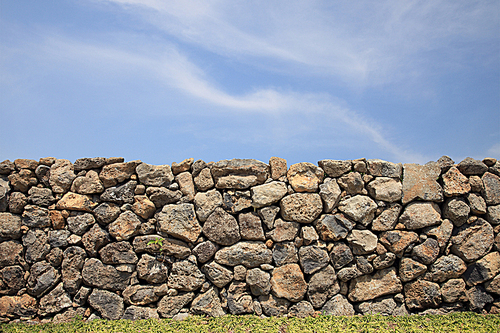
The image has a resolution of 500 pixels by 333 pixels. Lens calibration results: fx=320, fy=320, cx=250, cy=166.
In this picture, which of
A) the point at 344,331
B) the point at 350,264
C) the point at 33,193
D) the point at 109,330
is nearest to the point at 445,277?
the point at 350,264

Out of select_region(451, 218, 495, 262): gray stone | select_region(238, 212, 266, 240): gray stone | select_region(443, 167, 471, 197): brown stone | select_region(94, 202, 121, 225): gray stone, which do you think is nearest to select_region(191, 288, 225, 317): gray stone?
select_region(238, 212, 266, 240): gray stone

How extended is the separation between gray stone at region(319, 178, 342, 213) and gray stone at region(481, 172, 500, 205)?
9.15ft

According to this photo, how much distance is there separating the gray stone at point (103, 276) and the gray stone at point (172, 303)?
78cm

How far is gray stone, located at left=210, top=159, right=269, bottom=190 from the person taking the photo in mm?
5863

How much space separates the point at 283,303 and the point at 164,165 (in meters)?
3.33

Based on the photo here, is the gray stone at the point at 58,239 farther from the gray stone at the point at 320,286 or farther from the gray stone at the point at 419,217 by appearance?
the gray stone at the point at 419,217

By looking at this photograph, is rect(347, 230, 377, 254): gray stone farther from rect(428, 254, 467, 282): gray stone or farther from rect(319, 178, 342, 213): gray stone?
rect(428, 254, 467, 282): gray stone

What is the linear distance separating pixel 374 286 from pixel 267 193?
2.59 m

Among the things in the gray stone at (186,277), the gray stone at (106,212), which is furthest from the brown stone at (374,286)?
the gray stone at (106,212)

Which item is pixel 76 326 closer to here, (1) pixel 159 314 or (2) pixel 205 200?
(1) pixel 159 314

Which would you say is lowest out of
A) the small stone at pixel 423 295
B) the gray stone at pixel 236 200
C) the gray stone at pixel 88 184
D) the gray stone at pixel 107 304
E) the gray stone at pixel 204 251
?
the gray stone at pixel 107 304

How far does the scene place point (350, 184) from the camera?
5891mm

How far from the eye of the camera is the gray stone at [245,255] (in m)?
5.77

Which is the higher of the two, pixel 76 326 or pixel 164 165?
pixel 164 165
